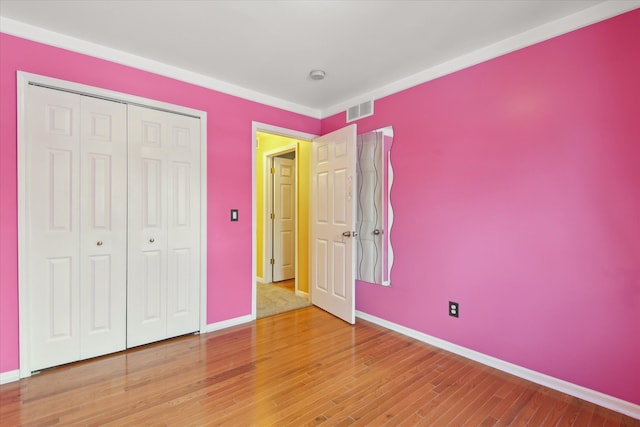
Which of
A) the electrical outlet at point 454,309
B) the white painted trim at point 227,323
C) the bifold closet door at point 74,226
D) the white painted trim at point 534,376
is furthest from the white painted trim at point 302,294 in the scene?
the bifold closet door at point 74,226

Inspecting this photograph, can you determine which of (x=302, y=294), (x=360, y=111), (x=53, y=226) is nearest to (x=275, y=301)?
(x=302, y=294)

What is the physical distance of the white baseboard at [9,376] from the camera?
81.2 inches

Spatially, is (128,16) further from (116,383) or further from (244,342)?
(244,342)

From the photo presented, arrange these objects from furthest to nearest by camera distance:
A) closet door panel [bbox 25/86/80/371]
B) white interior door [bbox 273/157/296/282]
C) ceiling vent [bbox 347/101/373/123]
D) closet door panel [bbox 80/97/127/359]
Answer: white interior door [bbox 273/157/296/282] → ceiling vent [bbox 347/101/373/123] → closet door panel [bbox 80/97/127/359] → closet door panel [bbox 25/86/80/371]

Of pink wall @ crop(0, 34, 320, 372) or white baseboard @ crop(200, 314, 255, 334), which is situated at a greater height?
pink wall @ crop(0, 34, 320, 372)

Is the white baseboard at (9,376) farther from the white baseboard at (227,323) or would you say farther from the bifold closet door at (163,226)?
the white baseboard at (227,323)

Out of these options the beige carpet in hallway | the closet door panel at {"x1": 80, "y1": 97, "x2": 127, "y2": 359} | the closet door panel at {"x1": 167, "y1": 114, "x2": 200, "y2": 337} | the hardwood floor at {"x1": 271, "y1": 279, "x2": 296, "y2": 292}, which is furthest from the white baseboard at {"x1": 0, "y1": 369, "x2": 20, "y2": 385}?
the hardwood floor at {"x1": 271, "y1": 279, "x2": 296, "y2": 292}

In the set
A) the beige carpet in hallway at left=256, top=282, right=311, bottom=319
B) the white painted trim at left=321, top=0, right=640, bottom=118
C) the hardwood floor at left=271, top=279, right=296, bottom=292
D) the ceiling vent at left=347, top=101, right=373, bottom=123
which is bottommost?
the hardwood floor at left=271, top=279, right=296, bottom=292

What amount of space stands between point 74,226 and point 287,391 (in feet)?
6.65

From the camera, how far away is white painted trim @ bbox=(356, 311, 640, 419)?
6.03 feet

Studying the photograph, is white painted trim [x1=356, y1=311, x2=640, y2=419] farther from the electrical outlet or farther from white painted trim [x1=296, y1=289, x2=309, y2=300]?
white painted trim [x1=296, y1=289, x2=309, y2=300]

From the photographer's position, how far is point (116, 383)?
2.10 metres

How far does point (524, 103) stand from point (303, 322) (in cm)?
283

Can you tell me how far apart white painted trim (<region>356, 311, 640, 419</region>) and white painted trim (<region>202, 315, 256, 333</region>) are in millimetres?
1553
